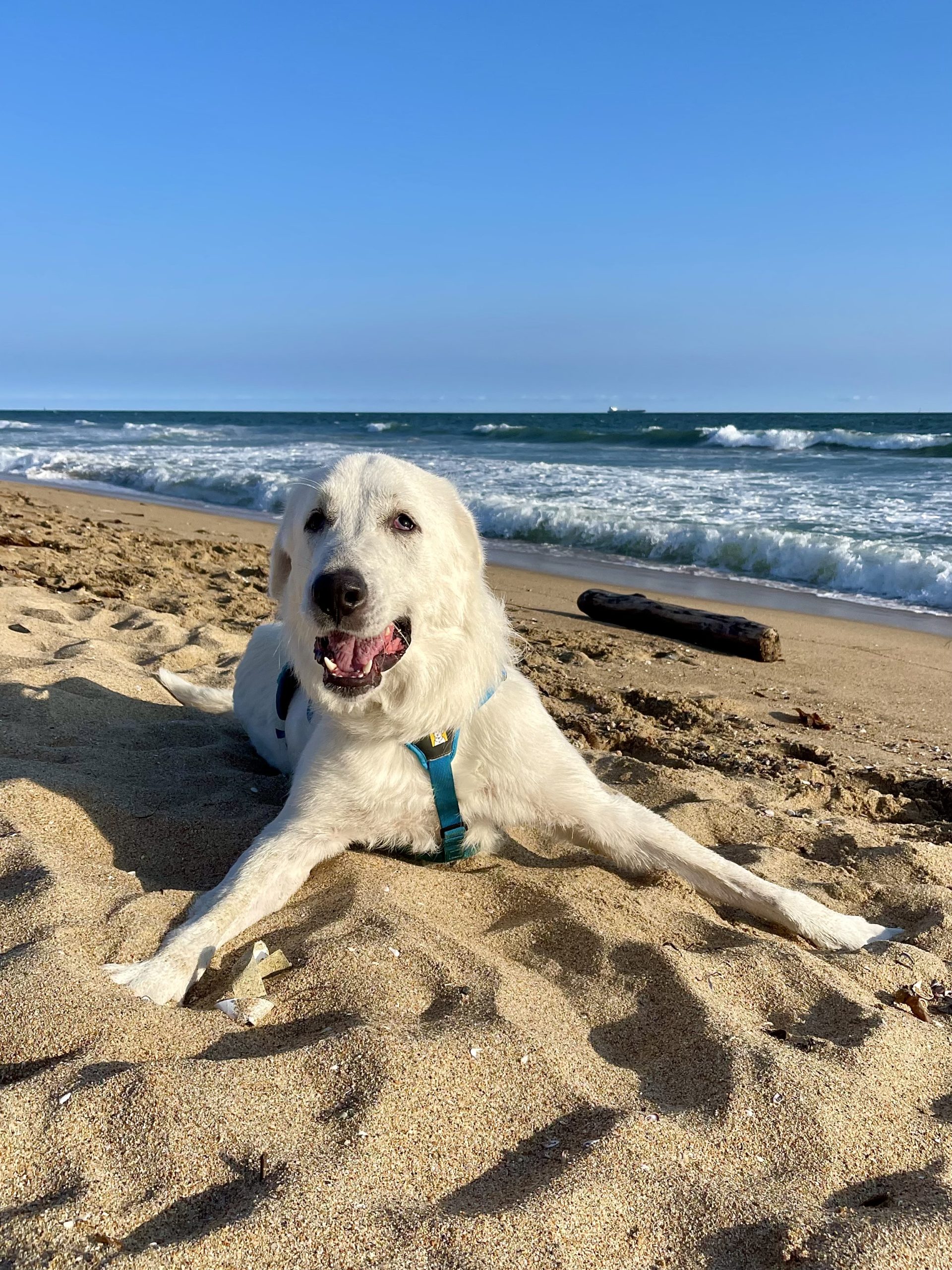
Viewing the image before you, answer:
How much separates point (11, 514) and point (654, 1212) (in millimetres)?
12921

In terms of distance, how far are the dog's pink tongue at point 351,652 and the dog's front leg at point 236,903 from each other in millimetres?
592

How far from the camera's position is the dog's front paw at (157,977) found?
240cm

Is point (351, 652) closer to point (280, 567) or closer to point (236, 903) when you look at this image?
point (280, 567)

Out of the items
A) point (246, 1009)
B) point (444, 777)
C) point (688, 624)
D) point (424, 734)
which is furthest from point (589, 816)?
point (688, 624)

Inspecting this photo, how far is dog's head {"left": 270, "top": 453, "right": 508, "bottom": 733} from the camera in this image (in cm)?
296

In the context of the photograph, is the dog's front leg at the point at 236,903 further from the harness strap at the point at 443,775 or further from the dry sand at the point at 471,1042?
the harness strap at the point at 443,775

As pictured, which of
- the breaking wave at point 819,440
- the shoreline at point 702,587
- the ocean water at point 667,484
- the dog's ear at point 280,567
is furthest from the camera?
the breaking wave at point 819,440

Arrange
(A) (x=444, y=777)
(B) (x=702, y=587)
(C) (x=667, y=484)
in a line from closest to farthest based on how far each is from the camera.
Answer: (A) (x=444, y=777) < (B) (x=702, y=587) < (C) (x=667, y=484)

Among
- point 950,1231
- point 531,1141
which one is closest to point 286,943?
point 531,1141

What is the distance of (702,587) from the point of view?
10.4 meters

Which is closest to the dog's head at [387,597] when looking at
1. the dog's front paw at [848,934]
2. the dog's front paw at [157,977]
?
the dog's front paw at [157,977]

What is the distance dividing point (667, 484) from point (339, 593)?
16.6m

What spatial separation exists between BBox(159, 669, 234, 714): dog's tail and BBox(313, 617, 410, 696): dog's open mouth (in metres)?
2.42

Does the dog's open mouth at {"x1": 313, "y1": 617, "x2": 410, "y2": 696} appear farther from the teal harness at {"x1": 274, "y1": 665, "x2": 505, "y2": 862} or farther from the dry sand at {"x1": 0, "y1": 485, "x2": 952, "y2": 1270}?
the dry sand at {"x1": 0, "y1": 485, "x2": 952, "y2": 1270}
